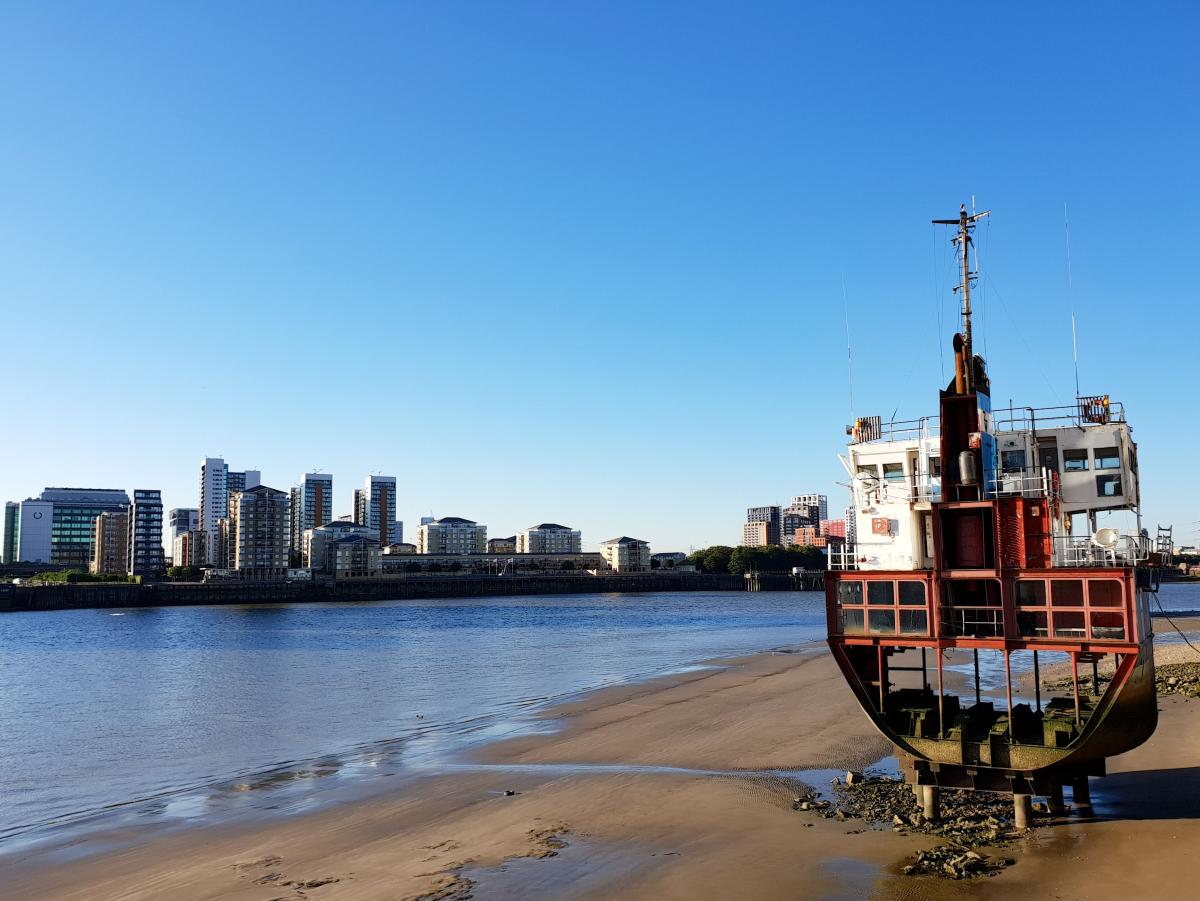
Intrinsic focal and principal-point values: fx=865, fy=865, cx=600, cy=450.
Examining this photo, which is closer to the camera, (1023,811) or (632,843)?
(1023,811)

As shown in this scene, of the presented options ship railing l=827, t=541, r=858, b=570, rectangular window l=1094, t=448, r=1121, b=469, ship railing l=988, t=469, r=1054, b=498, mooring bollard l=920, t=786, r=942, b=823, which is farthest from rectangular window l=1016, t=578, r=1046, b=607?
rectangular window l=1094, t=448, r=1121, b=469

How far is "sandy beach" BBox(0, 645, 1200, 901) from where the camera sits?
63.7 ft

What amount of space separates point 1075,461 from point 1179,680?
84.4 ft

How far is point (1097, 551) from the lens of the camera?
2308 centimetres

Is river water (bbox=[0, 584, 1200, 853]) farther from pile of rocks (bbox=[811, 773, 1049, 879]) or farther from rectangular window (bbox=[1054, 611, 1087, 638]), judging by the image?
rectangular window (bbox=[1054, 611, 1087, 638])

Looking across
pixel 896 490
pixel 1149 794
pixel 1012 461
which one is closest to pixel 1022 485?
pixel 1012 461

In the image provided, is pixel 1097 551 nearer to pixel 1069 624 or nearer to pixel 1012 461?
pixel 1069 624

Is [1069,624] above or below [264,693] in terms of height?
above

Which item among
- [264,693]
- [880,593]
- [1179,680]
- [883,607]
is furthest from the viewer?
[264,693]

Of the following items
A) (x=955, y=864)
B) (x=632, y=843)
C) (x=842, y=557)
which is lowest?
(x=632, y=843)

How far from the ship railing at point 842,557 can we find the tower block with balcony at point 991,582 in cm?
10

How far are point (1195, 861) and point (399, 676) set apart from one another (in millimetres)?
54533

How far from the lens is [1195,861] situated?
19.5 metres

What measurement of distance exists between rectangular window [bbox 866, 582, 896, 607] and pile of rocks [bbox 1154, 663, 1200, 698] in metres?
21.0
